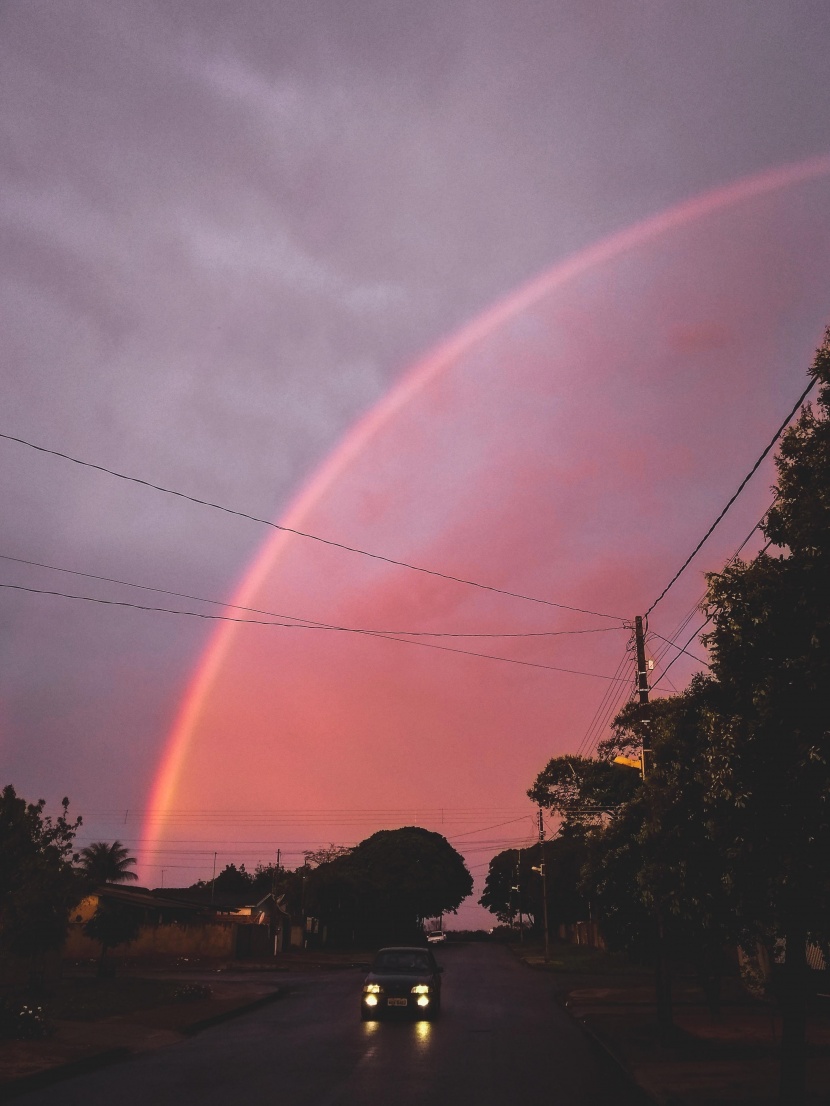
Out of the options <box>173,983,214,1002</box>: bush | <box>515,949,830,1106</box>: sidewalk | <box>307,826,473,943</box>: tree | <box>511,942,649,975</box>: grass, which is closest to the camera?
<box>515,949,830,1106</box>: sidewalk

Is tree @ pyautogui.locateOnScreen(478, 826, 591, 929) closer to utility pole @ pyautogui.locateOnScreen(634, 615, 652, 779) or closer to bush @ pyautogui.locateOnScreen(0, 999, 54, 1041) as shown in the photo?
utility pole @ pyautogui.locateOnScreen(634, 615, 652, 779)

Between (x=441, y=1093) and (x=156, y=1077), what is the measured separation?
173 inches

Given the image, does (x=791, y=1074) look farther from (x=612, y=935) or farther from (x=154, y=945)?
(x=154, y=945)

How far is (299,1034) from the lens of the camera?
63.4 ft

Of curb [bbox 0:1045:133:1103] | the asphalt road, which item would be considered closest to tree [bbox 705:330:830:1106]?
the asphalt road

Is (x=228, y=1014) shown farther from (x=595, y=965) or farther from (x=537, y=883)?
(x=537, y=883)

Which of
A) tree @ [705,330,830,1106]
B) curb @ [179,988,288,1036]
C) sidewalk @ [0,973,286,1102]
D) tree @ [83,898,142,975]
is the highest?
tree @ [705,330,830,1106]

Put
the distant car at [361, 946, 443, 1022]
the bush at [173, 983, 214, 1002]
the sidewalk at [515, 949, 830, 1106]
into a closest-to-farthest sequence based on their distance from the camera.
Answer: the sidewalk at [515, 949, 830, 1106] < the distant car at [361, 946, 443, 1022] < the bush at [173, 983, 214, 1002]

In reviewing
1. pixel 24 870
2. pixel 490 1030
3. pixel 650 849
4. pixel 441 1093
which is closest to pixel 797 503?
pixel 650 849

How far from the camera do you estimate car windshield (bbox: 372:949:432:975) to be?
2291 cm

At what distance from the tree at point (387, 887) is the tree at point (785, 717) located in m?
67.7

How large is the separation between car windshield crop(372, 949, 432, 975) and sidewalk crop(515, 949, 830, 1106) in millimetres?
4005

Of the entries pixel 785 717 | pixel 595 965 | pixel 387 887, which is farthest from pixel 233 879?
pixel 785 717

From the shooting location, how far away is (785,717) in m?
9.47
